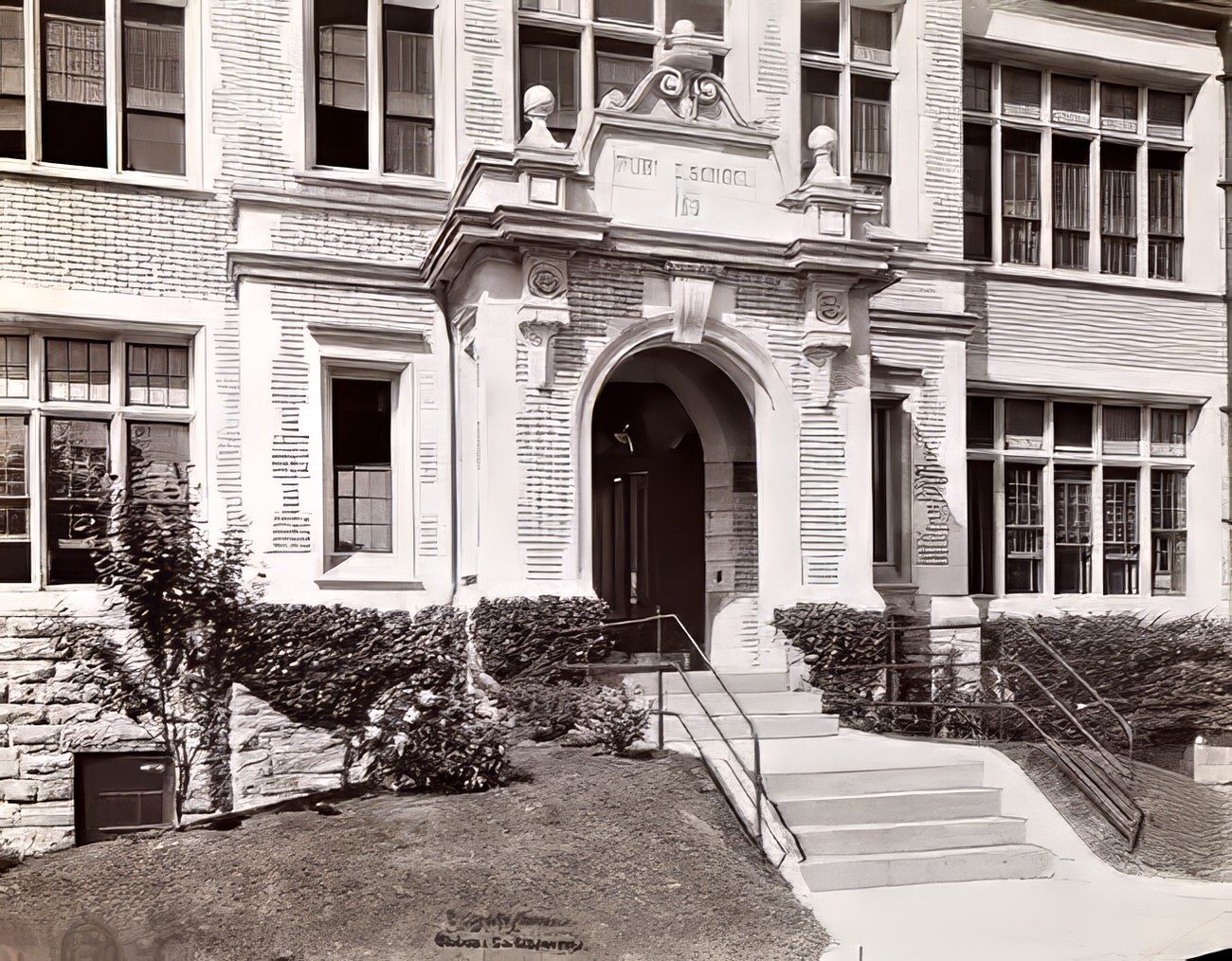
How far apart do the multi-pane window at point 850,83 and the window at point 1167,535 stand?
2046mm

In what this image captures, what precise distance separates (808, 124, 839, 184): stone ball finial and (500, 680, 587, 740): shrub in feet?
8.77

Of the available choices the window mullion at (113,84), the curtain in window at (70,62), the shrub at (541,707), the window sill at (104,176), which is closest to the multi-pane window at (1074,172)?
the shrub at (541,707)

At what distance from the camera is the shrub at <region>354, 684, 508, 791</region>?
4582 mm

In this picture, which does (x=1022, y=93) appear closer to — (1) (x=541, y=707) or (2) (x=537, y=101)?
(2) (x=537, y=101)

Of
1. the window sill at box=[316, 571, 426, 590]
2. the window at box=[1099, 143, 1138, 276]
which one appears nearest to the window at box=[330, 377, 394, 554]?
the window sill at box=[316, 571, 426, 590]

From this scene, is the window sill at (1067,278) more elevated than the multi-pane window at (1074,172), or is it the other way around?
the multi-pane window at (1074,172)

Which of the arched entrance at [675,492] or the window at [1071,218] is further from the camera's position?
the window at [1071,218]

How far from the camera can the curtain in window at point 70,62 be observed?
4.46 metres

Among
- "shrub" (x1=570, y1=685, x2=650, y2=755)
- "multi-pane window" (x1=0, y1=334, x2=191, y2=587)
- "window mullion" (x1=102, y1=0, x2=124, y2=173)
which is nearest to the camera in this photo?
"multi-pane window" (x1=0, y1=334, x2=191, y2=587)

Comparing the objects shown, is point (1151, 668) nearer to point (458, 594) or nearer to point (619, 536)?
point (619, 536)

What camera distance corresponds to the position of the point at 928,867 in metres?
4.95

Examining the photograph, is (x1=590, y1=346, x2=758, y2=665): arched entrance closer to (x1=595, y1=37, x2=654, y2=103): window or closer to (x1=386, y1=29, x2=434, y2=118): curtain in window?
(x1=595, y1=37, x2=654, y2=103): window

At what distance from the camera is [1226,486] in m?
5.92

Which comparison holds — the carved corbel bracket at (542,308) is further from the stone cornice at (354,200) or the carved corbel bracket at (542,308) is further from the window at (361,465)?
the window at (361,465)
